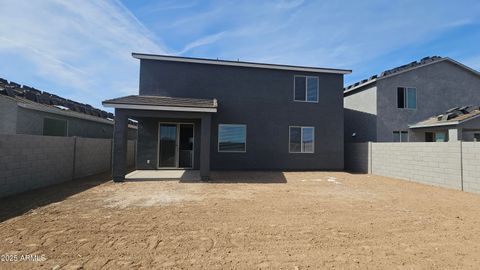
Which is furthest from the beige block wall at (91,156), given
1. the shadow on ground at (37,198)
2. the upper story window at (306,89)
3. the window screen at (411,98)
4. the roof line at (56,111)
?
the window screen at (411,98)

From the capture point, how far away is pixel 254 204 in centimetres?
607

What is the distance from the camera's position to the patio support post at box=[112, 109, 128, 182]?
8938mm

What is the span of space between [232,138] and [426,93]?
12380 mm

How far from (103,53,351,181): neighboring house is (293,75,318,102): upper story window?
2.1 inches

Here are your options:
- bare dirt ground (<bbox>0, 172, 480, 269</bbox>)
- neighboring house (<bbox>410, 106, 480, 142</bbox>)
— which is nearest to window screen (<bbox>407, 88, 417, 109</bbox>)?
neighboring house (<bbox>410, 106, 480, 142</bbox>)

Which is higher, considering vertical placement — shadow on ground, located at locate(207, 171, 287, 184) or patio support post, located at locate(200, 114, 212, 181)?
patio support post, located at locate(200, 114, 212, 181)

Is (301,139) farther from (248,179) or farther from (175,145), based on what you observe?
(175,145)

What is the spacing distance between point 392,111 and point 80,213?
1570cm

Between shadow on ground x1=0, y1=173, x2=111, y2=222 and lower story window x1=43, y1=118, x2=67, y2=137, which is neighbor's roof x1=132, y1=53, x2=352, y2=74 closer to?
lower story window x1=43, y1=118, x2=67, y2=137

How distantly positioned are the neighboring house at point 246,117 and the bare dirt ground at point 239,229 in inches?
182

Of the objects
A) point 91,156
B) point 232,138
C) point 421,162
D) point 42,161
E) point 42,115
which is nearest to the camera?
point 42,161

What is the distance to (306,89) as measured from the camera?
13086 mm

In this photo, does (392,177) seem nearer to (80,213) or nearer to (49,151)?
(80,213)

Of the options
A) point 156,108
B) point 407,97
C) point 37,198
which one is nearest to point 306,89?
point 407,97
